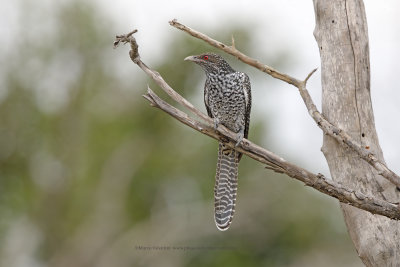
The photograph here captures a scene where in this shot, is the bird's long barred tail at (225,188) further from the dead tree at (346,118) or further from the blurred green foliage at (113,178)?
the blurred green foliage at (113,178)

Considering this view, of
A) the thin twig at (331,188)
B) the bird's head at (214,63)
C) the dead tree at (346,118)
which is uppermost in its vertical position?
the bird's head at (214,63)

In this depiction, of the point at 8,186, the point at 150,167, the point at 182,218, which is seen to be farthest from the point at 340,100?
the point at 8,186

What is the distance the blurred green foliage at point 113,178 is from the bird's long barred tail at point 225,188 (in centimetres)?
930

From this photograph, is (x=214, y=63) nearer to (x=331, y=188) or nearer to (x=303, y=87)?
(x=303, y=87)

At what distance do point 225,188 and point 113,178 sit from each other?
11.2 m

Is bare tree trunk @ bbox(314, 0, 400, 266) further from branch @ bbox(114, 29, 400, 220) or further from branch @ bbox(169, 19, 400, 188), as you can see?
branch @ bbox(114, 29, 400, 220)

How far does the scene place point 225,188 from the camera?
6.93 meters

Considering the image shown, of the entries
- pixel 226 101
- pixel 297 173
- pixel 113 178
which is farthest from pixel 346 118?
pixel 113 178

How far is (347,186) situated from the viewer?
18.0 feet

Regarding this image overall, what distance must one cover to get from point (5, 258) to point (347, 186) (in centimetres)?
1209

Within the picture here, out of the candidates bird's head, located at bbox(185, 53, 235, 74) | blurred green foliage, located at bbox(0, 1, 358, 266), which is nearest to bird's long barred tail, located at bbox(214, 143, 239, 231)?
bird's head, located at bbox(185, 53, 235, 74)

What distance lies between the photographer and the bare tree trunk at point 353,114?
5.41 m

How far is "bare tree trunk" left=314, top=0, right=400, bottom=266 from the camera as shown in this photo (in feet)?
17.7

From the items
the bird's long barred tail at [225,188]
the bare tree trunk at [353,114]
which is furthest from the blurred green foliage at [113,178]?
the bare tree trunk at [353,114]
